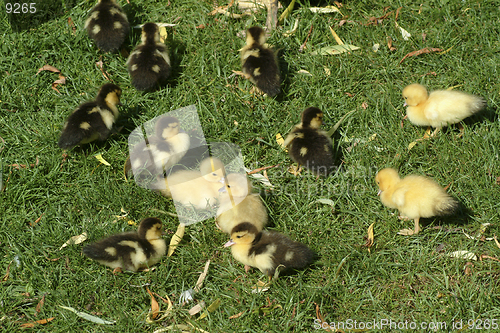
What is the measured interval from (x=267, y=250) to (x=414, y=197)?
1178 millimetres

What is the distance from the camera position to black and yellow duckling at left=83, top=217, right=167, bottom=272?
327 centimetres

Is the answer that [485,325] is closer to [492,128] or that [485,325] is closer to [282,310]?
[282,310]

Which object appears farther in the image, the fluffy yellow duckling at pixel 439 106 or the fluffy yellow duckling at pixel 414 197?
the fluffy yellow duckling at pixel 439 106

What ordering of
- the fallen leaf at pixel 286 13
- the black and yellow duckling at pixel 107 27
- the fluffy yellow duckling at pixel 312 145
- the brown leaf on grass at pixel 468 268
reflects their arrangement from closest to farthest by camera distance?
the brown leaf on grass at pixel 468 268 < the fluffy yellow duckling at pixel 312 145 < the black and yellow duckling at pixel 107 27 < the fallen leaf at pixel 286 13

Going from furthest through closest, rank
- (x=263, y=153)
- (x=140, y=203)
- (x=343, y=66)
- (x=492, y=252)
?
(x=343, y=66), (x=263, y=153), (x=140, y=203), (x=492, y=252)

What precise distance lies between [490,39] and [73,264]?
4492 mm

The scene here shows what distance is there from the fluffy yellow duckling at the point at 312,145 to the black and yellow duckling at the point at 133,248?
1.28 m

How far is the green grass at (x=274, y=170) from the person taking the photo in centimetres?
332

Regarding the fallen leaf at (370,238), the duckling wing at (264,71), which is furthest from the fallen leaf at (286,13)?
the fallen leaf at (370,238)

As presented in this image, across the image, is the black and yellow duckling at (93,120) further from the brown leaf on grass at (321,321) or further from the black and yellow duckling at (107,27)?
the brown leaf on grass at (321,321)

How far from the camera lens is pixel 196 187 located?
3.75m

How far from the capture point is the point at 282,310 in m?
3.25

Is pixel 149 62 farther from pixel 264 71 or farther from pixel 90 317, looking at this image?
pixel 90 317

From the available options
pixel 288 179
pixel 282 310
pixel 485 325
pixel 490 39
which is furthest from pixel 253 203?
pixel 490 39
